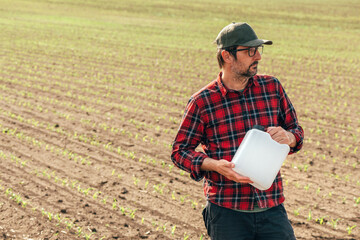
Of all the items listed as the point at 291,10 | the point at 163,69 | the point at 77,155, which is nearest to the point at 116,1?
the point at 291,10

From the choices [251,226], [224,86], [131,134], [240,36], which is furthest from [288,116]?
[131,134]

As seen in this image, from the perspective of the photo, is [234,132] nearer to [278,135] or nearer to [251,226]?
[278,135]

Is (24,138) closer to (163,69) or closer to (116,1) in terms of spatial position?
(163,69)

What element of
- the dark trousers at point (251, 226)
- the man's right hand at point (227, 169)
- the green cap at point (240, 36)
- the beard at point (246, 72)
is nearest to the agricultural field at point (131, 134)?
the dark trousers at point (251, 226)

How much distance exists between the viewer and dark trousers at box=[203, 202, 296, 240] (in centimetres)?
315

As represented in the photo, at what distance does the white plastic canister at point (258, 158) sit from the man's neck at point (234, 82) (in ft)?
1.20

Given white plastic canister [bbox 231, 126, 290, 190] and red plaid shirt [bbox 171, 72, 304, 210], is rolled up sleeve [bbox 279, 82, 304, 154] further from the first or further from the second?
white plastic canister [bbox 231, 126, 290, 190]

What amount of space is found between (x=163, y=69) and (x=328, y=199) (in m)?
10.1

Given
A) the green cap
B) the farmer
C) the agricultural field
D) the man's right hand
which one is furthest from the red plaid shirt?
the agricultural field

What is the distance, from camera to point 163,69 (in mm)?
15883

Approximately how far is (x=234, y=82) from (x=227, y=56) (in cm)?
18

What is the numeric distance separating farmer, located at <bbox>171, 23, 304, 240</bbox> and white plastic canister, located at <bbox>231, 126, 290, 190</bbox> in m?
0.13

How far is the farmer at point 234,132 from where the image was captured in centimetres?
315

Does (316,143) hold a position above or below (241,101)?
below
